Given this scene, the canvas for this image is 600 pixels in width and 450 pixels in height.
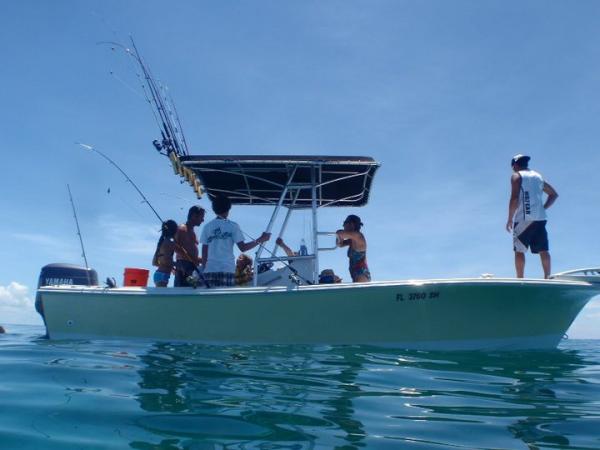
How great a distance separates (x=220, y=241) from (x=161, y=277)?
142cm

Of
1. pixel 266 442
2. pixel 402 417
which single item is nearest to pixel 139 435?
pixel 266 442

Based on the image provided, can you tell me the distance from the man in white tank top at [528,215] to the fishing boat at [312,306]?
0.51 meters

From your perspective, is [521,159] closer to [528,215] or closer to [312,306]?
[528,215]

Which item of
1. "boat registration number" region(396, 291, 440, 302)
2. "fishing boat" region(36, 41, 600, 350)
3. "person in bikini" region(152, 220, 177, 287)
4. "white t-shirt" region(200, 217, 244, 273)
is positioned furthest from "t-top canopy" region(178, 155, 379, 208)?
"boat registration number" region(396, 291, 440, 302)

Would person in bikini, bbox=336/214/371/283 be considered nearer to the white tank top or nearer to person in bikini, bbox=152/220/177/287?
the white tank top

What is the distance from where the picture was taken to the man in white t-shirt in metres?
6.50

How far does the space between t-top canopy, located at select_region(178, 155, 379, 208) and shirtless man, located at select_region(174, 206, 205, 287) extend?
1.81 feet

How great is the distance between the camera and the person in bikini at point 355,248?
7.00 metres

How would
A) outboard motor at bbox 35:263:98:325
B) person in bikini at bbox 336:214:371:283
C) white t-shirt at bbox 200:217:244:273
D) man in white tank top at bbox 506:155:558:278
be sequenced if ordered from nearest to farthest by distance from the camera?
1. man in white tank top at bbox 506:155:558:278
2. white t-shirt at bbox 200:217:244:273
3. person in bikini at bbox 336:214:371:283
4. outboard motor at bbox 35:263:98:325

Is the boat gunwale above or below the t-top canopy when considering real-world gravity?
below

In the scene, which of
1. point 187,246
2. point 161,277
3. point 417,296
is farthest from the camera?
point 161,277

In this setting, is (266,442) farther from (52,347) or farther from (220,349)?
(52,347)

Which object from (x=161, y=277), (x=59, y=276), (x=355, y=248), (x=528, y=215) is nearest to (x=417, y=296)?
(x=355, y=248)

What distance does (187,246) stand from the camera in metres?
7.20
